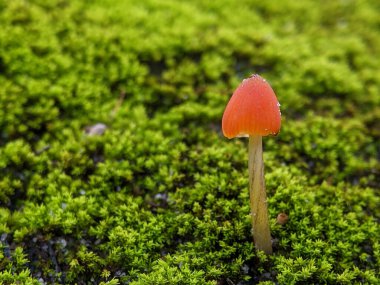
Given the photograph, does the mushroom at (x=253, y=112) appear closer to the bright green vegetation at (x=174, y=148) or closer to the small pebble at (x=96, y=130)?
the bright green vegetation at (x=174, y=148)

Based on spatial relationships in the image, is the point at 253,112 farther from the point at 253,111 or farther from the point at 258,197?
the point at 258,197

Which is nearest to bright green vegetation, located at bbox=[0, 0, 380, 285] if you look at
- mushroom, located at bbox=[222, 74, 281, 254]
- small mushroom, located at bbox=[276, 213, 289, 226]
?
small mushroom, located at bbox=[276, 213, 289, 226]

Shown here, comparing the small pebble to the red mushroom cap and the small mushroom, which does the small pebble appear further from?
the small mushroom

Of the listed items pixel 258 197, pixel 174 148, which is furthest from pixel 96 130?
pixel 258 197

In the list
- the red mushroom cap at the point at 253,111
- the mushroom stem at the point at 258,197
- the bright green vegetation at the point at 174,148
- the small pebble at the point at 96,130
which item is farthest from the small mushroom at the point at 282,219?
the small pebble at the point at 96,130

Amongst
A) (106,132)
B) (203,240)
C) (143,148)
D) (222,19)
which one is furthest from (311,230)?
(222,19)
